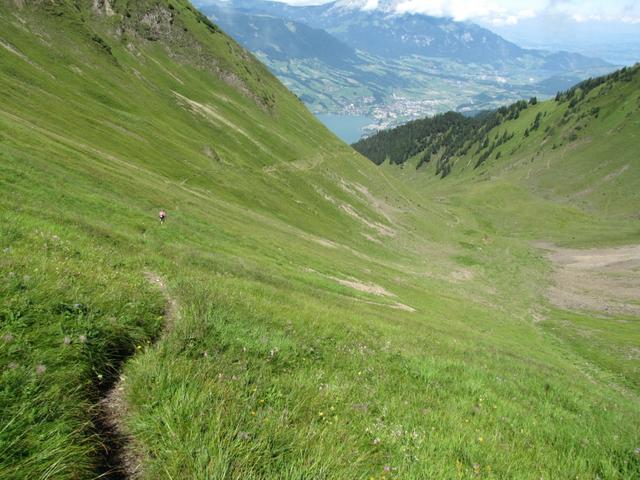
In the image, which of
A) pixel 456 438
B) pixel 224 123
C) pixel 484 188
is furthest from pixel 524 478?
pixel 484 188

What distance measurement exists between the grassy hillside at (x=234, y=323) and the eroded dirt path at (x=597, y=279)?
17.5ft

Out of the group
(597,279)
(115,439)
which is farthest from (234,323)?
(597,279)

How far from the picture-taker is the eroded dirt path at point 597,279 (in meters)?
62.1

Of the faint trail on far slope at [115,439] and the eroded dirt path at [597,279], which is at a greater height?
the eroded dirt path at [597,279]

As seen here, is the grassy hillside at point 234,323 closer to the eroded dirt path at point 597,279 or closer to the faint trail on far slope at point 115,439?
the faint trail on far slope at point 115,439

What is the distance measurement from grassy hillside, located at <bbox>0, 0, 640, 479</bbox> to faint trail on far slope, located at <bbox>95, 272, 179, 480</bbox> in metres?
0.09

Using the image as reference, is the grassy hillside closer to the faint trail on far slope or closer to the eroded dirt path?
the faint trail on far slope

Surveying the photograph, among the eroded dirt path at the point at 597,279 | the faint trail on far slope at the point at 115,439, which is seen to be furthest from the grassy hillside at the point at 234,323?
the eroded dirt path at the point at 597,279

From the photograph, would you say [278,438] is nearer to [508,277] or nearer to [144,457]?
[144,457]

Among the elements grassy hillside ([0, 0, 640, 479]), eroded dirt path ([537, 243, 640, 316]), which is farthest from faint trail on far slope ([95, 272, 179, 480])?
eroded dirt path ([537, 243, 640, 316])

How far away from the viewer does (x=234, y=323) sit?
8461mm

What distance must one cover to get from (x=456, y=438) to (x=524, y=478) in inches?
39.1

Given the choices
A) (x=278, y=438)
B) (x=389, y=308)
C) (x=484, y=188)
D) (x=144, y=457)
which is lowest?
(x=389, y=308)

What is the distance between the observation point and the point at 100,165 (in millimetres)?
38688
